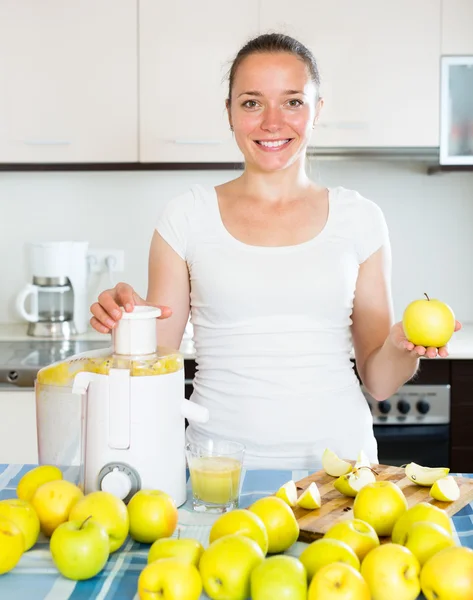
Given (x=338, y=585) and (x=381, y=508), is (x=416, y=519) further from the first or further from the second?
(x=338, y=585)

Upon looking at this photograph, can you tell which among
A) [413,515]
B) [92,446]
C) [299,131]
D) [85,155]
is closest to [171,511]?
[92,446]

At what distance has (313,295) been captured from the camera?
1544mm

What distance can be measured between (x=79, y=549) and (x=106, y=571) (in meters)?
0.07

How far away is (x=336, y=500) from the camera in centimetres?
113

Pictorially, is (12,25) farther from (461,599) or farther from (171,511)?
(461,599)

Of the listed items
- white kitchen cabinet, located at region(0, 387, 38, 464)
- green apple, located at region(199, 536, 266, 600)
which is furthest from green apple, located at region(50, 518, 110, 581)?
white kitchen cabinet, located at region(0, 387, 38, 464)

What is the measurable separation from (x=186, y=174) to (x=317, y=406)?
5.69 ft

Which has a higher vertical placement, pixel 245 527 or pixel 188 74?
pixel 188 74


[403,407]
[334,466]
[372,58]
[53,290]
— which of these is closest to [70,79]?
[53,290]

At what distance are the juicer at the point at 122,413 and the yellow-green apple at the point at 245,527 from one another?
183 millimetres

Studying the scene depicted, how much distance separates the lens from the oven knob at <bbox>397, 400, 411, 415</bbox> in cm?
257

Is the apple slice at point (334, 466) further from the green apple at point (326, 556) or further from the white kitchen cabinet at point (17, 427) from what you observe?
the white kitchen cabinet at point (17, 427)

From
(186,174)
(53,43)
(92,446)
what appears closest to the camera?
(92,446)

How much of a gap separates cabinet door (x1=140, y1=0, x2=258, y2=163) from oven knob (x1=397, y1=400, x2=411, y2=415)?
0.96 meters
